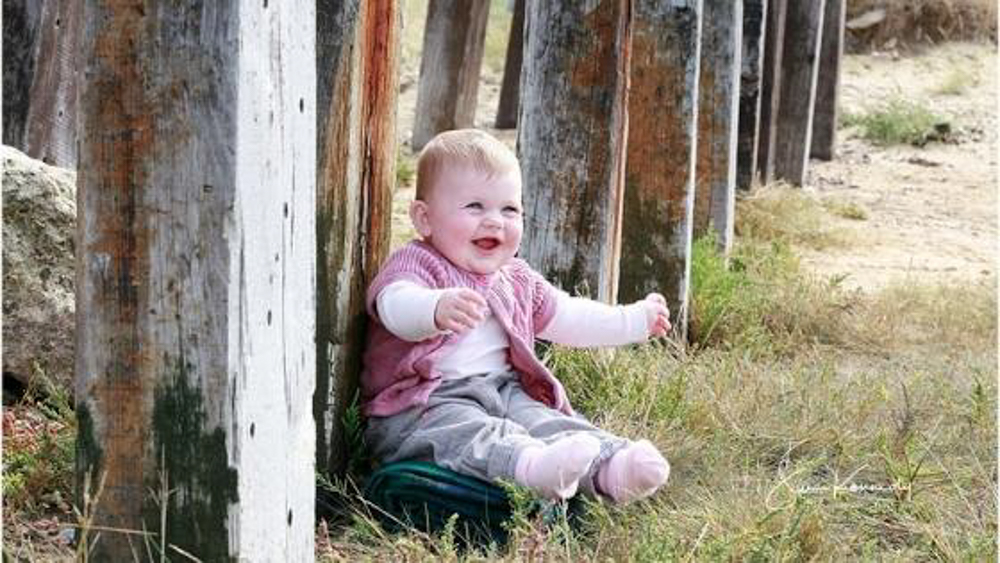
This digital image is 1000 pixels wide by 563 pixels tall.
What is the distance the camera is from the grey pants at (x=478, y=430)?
3.82 metres

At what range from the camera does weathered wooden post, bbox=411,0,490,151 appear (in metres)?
10.3

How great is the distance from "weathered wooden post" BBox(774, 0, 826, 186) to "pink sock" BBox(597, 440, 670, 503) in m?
7.21

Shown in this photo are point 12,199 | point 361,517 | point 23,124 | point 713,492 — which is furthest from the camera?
point 23,124

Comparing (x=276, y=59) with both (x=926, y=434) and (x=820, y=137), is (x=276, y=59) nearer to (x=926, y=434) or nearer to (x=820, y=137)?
(x=926, y=434)

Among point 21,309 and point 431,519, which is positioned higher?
point 21,309

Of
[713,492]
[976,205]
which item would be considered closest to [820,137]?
[976,205]

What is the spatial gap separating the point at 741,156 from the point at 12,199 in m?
5.25

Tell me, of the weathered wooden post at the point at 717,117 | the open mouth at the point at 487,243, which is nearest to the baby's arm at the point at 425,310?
the open mouth at the point at 487,243

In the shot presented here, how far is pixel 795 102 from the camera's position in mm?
11016

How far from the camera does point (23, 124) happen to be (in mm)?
5246

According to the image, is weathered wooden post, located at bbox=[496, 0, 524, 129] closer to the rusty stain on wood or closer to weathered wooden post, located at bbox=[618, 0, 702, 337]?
weathered wooden post, located at bbox=[618, 0, 702, 337]

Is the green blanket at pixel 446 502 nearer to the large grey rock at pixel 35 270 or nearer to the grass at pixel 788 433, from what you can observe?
the grass at pixel 788 433

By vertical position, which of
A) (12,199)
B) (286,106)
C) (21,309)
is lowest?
(21,309)

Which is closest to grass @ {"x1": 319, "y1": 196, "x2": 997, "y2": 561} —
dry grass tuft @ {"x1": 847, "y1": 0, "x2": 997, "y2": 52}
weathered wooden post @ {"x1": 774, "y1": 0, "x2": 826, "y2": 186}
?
weathered wooden post @ {"x1": 774, "y1": 0, "x2": 826, "y2": 186}
